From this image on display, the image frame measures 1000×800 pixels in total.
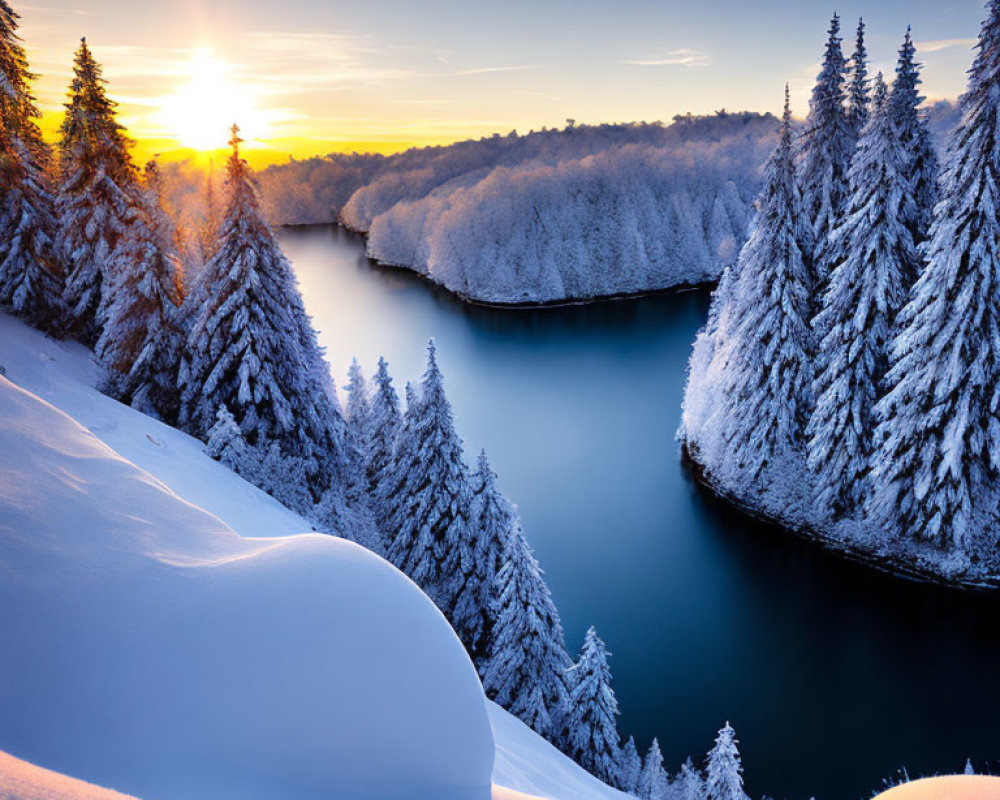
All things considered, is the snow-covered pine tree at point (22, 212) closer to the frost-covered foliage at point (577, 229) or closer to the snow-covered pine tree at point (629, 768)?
the snow-covered pine tree at point (629, 768)

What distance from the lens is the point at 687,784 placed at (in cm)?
1451

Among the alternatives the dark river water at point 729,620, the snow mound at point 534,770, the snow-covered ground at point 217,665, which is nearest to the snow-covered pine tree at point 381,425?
the dark river water at point 729,620

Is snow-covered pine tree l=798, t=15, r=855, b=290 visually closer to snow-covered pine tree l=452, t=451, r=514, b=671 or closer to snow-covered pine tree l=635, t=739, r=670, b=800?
snow-covered pine tree l=452, t=451, r=514, b=671

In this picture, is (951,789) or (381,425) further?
(381,425)

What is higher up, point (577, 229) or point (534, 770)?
point (577, 229)

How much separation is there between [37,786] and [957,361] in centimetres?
2436

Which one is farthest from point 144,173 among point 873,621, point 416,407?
point 873,621

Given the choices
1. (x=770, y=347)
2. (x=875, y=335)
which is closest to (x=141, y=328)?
(x=770, y=347)

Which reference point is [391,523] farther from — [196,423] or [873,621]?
[873,621]

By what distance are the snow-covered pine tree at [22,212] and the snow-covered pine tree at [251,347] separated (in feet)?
15.6

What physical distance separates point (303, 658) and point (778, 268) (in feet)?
82.5

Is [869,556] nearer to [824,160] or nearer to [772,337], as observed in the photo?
[772,337]

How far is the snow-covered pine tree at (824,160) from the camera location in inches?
926

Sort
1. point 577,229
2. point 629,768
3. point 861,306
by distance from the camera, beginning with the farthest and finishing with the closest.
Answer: point 577,229 < point 861,306 < point 629,768
